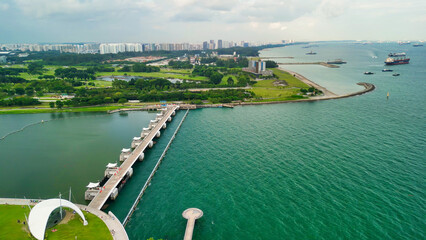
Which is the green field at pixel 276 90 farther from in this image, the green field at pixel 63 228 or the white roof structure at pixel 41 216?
the white roof structure at pixel 41 216

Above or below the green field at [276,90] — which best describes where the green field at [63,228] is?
below

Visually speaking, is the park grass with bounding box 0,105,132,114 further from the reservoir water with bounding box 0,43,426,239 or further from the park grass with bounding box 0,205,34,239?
the park grass with bounding box 0,205,34,239

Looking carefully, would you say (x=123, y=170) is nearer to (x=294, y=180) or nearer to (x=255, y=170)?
(x=255, y=170)

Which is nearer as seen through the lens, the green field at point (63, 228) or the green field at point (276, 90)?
the green field at point (63, 228)

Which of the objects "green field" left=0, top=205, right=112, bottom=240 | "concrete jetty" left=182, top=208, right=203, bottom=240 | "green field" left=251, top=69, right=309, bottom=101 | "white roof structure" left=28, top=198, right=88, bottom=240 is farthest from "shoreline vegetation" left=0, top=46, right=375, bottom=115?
"white roof structure" left=28, top=198, right=88, bottom=240

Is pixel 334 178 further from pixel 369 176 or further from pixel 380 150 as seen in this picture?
pixel 380 150

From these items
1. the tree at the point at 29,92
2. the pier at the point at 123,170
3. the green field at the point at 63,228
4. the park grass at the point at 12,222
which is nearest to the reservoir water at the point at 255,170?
the pier at the point at 123,170

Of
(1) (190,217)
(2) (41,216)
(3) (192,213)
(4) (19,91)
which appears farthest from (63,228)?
(4) (19,91)
